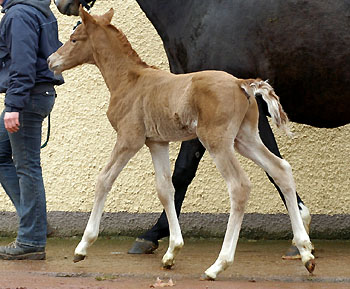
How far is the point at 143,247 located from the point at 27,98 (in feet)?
4.59

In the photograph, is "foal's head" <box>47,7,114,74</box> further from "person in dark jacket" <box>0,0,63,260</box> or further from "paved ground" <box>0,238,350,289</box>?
"paved ground" <box>0,238,350,289</box>

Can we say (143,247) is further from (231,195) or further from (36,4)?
(36,4)

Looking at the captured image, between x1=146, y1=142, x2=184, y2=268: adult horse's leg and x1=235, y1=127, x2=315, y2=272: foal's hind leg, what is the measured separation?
0.54 metres

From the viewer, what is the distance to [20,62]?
5094 mm

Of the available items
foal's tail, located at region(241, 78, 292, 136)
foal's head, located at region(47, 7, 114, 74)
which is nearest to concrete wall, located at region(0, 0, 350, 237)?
foal's head, located at region(47, 7, 114, 74)

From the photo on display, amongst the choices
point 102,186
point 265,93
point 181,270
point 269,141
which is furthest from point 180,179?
point 265,93

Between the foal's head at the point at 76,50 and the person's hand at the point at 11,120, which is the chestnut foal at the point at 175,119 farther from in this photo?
the person's hand at the point at 11,120

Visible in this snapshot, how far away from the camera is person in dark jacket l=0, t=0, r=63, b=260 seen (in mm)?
5102

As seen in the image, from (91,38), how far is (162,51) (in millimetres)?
1548

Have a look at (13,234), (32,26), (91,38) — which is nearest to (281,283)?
(91,38)

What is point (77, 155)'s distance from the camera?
6.71 m

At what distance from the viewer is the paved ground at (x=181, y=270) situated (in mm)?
4602

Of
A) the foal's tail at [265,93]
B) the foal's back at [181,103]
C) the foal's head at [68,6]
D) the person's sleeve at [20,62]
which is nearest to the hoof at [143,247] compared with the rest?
the foal's back at [181,103]

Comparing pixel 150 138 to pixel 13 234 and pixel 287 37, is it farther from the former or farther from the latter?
pixel 13 234
